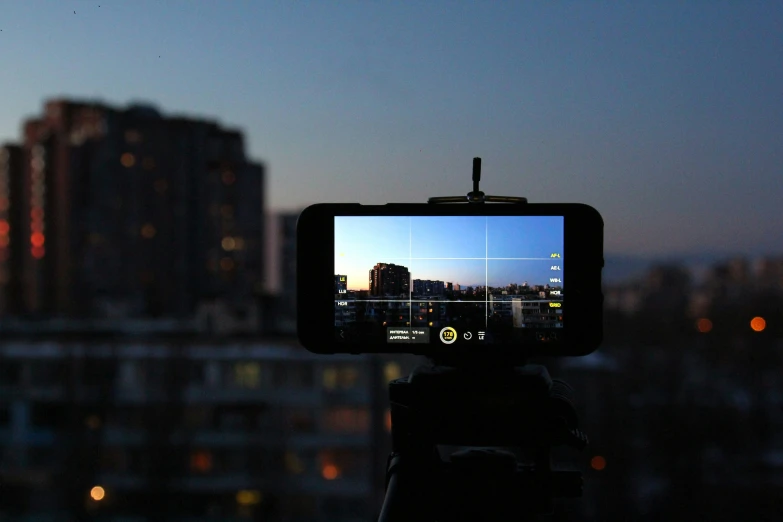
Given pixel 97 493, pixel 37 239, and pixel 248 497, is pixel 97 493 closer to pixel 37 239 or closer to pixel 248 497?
pixel 248 497

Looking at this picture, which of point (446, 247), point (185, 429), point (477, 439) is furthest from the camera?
point (185, 429)

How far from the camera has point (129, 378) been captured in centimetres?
586

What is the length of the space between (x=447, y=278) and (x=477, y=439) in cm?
26

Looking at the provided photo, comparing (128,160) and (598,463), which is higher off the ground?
(128,160)

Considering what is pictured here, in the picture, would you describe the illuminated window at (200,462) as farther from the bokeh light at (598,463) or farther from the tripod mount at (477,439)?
the tripod mount at (477,439)

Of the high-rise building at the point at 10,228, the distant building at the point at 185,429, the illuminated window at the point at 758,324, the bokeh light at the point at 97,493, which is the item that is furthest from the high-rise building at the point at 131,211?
A: the illuminated window at the point at 758,324

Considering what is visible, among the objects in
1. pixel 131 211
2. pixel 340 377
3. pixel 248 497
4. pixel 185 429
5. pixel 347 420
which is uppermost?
pixel 131 211

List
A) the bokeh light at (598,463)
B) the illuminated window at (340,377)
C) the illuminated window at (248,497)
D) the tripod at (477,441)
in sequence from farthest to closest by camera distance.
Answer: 1. the illuminated window at (248,497)
2. the illuminated window at (340,377)
3. the bokeh light at (598,463)
4. the tripod at (477,441)

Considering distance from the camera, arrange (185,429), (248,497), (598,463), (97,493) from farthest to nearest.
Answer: (185,429) → (248,497) → (97,493) → (598,463)

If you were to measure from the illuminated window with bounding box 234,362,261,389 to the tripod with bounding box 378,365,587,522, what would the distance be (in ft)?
12.5

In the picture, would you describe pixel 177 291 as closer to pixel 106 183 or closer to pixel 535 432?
pixel 106 183

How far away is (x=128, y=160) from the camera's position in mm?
7418

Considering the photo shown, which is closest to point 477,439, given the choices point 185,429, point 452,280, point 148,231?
point 452,280

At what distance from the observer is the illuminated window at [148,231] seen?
733 cm
